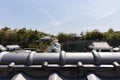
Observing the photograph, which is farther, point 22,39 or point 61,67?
point 22,39

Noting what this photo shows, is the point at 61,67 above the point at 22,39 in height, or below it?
above

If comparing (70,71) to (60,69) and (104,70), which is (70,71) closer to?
(60,69)

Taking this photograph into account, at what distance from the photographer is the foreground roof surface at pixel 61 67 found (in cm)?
348

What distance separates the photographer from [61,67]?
3.54 m

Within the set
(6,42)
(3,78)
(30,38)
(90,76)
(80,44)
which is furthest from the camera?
(6,42)

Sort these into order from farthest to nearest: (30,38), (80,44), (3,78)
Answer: (30,38) → (80,44) → (3,78)

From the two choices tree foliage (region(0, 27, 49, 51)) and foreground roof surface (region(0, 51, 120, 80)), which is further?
tree foliage (region(0, 27, 49, 51))

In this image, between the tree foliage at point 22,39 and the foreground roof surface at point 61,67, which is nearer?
the foreground roof surface at point 61,67

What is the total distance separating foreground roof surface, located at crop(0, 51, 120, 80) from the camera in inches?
137

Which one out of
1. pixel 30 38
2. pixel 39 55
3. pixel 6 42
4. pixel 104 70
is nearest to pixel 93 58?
pixel 104 70

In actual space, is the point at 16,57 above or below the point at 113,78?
above

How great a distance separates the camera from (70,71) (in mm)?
3518

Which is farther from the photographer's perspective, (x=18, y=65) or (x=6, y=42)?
(x=6, y=42)

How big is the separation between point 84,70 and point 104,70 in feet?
1.03
